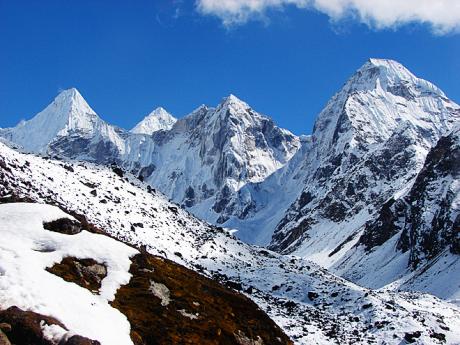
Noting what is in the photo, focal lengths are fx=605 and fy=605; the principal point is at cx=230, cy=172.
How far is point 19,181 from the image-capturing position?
2532 inches

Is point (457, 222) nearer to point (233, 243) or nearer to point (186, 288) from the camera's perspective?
point (233, 243)

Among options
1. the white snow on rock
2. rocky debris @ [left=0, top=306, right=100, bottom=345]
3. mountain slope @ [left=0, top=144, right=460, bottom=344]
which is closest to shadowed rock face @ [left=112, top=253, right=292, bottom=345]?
the white snow on rock

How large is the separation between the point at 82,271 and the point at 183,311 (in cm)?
539

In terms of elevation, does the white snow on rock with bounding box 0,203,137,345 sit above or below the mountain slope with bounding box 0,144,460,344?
below

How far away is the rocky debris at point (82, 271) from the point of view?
82.6ft

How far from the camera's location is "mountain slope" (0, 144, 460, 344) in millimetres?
55791

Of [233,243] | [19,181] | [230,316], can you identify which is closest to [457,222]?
[233,243]

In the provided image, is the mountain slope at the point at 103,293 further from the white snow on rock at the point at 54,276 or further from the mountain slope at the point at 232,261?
the mountain slope at the point at 232,261

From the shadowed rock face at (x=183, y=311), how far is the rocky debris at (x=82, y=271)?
3.85 ft

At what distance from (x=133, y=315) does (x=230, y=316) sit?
788 cm

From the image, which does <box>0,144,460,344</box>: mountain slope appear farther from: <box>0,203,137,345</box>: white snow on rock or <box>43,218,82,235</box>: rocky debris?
<box>0,203,137,345</box>: white snow on rock

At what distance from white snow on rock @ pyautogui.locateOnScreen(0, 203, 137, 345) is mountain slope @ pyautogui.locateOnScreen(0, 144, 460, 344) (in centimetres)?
1351

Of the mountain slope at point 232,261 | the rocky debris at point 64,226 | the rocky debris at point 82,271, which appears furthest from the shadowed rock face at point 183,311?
the mountain slope at point 232,261

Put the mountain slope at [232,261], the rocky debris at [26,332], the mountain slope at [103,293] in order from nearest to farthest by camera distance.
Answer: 1. the rocky debris at [26,332]
2. the mountain slope at [103,293]
3. the mountain slope at [232,261]
